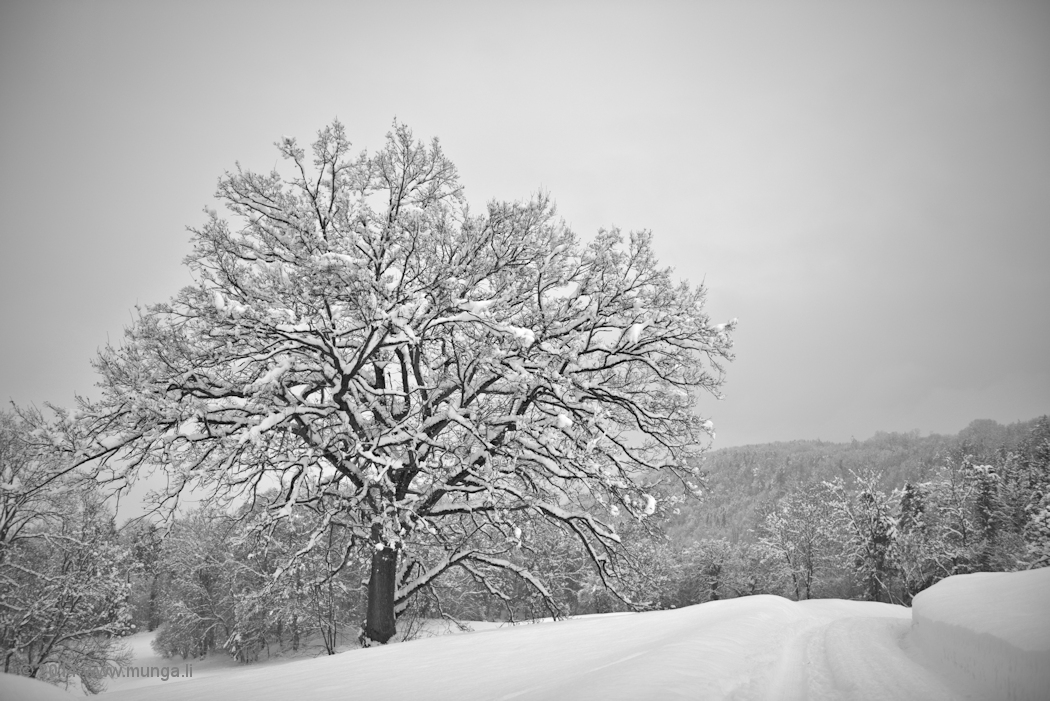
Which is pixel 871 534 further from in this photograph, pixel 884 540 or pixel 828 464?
pixel 828 464

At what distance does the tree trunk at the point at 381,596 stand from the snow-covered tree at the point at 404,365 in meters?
0.04

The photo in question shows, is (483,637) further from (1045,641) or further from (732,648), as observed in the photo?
(1045,641)

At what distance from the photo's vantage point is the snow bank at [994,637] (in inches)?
140

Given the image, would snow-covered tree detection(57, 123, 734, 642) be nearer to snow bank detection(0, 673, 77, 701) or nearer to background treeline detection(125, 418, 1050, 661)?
background treeline detection(125, 418, 1050, 661)

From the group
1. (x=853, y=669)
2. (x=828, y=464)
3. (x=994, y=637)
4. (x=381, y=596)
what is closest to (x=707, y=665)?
(x=853, y=669)

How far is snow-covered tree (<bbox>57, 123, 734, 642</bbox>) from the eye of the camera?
25.0 feet

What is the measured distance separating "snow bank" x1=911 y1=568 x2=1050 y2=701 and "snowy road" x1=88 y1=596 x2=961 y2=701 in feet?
0.91

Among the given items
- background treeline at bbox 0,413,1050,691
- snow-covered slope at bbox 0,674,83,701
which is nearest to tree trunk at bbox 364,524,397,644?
background treeline at bbox 0,413,1050,691

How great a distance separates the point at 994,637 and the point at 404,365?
8.65 m

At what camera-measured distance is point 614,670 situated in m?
4.27

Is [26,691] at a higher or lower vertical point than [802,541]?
higher

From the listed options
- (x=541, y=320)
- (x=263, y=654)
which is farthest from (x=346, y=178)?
(x=263, y=654)

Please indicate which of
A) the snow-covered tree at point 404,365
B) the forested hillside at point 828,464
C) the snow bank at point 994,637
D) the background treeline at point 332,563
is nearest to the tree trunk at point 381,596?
the snow-covered tree at point 404,365

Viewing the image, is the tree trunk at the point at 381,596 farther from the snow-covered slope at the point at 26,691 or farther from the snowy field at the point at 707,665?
the snow-covered slope at the point at 26,691
